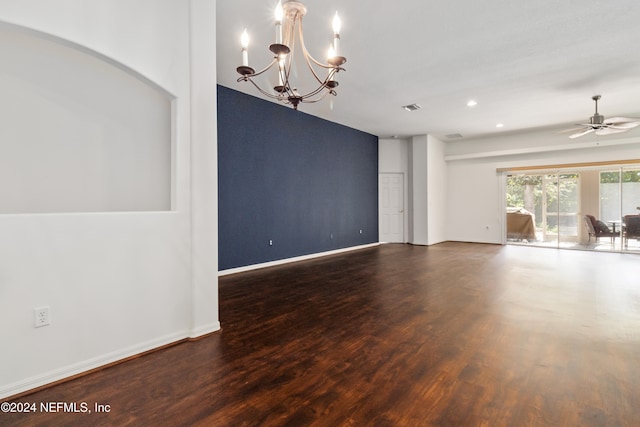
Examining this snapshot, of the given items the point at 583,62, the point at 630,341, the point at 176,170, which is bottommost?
the point at 630,341

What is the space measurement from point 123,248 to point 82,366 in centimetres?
84

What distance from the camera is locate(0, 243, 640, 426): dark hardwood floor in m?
1.73

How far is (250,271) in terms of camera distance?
18.0 ft

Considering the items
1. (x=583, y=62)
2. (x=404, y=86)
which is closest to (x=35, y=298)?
(x=404, y=86)

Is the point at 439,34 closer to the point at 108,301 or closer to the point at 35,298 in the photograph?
the point at 108,301

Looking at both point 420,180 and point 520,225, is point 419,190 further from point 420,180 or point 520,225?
point 520,225

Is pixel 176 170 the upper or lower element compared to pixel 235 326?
upper

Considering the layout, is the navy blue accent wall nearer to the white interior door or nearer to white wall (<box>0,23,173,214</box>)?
the white interior door

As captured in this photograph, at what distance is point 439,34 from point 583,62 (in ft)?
7.49

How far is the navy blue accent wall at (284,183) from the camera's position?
5.30 meters

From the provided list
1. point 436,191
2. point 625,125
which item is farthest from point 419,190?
point 625,125

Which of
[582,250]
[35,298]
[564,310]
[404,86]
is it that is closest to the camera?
[35,298]

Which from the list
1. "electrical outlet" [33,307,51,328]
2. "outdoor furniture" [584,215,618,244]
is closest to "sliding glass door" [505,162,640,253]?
"outdoor furniture" [584,215,618,244]

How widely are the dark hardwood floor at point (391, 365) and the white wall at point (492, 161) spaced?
15.7 ft
